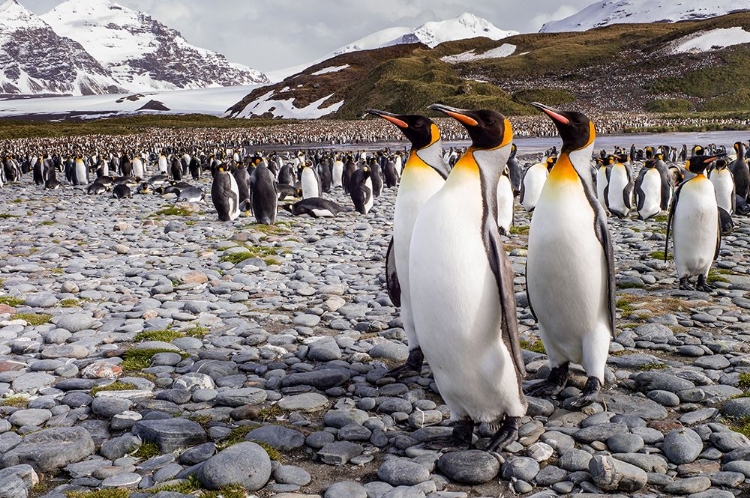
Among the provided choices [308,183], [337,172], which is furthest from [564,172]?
[337,172]

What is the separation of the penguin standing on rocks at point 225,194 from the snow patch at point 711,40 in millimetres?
98164

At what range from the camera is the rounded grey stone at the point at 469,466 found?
2.93 m

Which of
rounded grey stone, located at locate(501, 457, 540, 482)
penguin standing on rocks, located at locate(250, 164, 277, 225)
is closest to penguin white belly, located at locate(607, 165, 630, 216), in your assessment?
penguin standing on rocks, located at locate(250, 164, 277, 225)

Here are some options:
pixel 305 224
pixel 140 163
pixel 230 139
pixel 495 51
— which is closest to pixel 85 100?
pixel 495 51

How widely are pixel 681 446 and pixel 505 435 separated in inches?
32.4

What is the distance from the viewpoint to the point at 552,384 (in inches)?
159

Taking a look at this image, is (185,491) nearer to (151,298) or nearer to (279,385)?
(279,385)

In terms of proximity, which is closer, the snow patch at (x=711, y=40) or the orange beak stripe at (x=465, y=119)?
the orange beak stripe at (x=465, y=119)

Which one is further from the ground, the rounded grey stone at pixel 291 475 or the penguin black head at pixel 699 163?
the penguin black head at pixel 699 163

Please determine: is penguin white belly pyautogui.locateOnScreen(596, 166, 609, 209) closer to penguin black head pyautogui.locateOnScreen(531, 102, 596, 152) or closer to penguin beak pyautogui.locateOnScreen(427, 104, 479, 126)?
penguin black head pyautogui.locateOnScreen(531, 102, 596, 152)

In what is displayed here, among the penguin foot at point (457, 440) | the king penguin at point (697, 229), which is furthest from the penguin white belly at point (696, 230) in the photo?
the penguin foot at point (457, 440)

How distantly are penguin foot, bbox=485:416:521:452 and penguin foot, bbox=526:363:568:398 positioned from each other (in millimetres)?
675

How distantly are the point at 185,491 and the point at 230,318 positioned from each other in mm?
3019

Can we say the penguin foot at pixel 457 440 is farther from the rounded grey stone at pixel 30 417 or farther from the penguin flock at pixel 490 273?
the rounded grey stone at pixel 30 417
